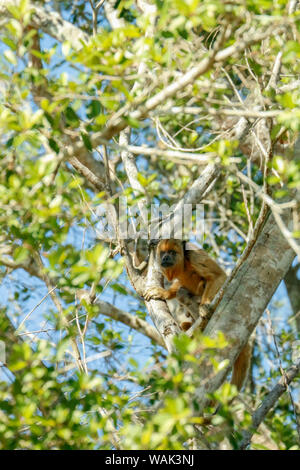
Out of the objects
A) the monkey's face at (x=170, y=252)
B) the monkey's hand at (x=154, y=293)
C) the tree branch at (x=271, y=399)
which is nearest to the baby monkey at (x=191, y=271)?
the monkey's face at (x=170, y=252)

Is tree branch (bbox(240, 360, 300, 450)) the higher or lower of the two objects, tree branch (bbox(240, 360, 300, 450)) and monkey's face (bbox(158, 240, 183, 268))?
the lower

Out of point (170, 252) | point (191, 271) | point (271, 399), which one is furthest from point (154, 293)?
point (191, 271)

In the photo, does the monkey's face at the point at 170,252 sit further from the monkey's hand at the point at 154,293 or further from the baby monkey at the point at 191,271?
the monkey's hand at the point at 154,293

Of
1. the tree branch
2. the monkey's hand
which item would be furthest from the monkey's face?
the tree branch

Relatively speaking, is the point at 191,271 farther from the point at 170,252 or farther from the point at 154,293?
the point at 154,293

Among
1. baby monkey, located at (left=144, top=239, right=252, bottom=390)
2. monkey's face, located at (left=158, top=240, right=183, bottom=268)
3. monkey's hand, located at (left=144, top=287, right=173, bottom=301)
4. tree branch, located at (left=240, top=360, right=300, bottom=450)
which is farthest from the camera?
monkey's face, located at (left=158, top=240, right=183, bottom=268)

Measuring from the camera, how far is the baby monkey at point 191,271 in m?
7.09

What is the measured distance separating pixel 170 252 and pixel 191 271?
51 cm

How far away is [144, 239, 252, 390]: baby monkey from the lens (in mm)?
7086

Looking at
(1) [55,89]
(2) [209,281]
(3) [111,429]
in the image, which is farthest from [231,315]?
(2) [209,281]

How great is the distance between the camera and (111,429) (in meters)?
3.20

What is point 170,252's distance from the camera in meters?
7.46

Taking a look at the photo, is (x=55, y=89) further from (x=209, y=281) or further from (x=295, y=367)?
(x=209, y=281)

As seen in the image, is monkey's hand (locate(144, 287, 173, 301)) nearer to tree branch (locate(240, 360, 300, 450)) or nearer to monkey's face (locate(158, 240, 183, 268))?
tree branch (locate(240, 360, 300, 450))
